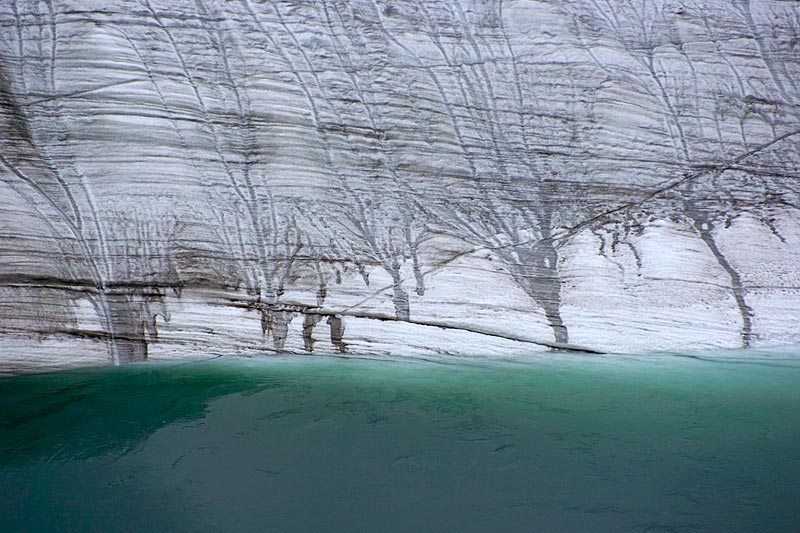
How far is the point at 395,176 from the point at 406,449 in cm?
125

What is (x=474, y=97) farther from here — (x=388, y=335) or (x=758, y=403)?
(x=758, y=403)

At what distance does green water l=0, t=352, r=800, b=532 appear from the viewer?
1131 millimetres

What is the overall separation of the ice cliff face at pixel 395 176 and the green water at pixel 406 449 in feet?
0.79

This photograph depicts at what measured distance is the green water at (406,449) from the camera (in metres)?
1.13

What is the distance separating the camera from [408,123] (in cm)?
240

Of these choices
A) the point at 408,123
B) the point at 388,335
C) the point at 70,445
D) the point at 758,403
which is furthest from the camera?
the point at 408,123

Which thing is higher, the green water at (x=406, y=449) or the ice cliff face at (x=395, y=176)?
the ice cliff face at (x=395, y=176)

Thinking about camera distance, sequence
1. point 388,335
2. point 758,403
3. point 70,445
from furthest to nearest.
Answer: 1. point 388,335
2. point 758,403
3. point 70,445

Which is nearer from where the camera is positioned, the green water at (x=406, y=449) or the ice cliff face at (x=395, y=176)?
the green water at (x=406, y=449)

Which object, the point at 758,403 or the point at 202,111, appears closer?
the point at 758,403

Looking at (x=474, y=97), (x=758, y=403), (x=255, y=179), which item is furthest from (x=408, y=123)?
(x=758, y=403)

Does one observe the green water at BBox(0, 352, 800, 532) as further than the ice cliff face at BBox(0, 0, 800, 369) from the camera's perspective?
No

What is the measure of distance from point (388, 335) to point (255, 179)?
78 centimetres

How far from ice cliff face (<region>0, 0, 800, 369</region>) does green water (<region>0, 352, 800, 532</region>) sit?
0.24 metres
